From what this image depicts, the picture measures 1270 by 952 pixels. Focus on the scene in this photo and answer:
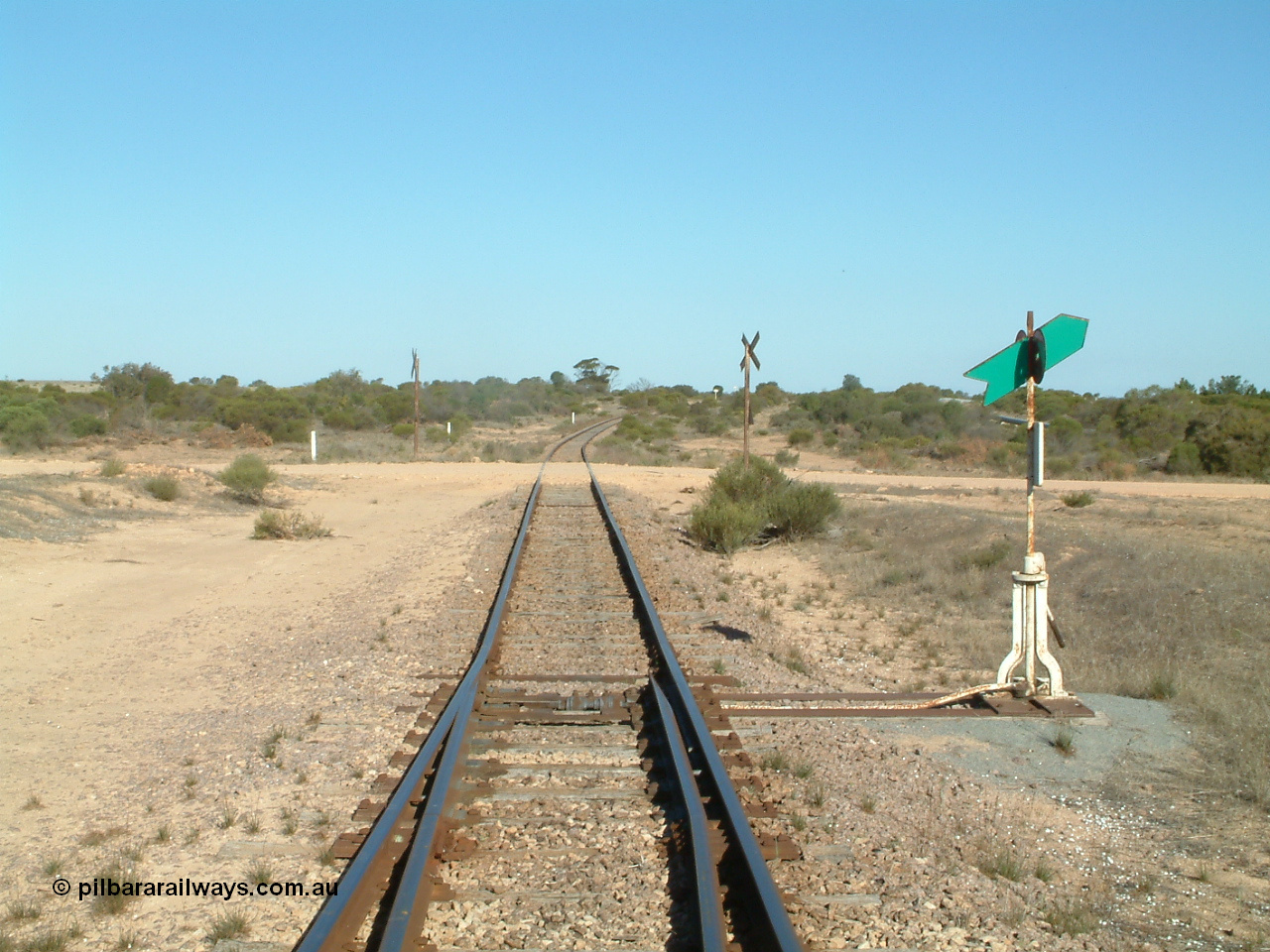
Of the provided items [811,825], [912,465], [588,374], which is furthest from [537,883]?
[588,374]

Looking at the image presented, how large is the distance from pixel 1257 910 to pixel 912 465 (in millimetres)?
42435

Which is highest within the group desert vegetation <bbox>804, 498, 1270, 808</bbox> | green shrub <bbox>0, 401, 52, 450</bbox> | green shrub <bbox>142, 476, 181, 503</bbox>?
green shrub <bbox>0, 401, 52, 450</bbox>

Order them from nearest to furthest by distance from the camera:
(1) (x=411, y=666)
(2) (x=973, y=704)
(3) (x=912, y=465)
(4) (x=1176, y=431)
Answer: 1. (2) (x=973, y=704)
2. (1) (x=411, y=666)
3. (3) (x=912, y=465)
4. (4) (x=1176, y=431)

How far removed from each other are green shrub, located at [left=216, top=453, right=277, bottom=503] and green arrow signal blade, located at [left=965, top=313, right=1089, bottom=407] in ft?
69.8

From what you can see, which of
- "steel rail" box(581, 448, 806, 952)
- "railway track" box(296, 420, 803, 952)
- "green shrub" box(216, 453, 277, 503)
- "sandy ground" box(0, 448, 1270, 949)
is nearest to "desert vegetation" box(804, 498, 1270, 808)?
"sandy ground" box(0, 448, 1270, 949)

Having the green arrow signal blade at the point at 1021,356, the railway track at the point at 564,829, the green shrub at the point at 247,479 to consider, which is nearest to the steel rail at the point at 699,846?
the railway track at the point at 564,829

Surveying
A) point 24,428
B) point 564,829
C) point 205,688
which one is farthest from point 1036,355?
point 24,428

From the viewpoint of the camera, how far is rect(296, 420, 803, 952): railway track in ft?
14.4

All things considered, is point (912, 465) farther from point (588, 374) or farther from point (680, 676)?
point (588, 374)

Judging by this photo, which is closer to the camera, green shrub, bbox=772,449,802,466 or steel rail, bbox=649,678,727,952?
steel rail, bbox=649,678,727,952

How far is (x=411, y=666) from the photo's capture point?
9.26 m

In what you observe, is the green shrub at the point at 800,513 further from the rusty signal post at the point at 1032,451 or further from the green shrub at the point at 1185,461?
the green shrub at the point at 1185,461

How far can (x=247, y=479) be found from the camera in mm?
25844

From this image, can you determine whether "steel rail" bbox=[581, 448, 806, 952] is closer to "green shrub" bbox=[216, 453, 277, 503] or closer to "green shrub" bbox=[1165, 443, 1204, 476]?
"green shrub" bbox=[216, 453, 277, 503]
